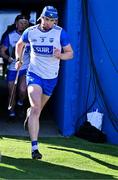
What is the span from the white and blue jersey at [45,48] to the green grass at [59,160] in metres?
1.15

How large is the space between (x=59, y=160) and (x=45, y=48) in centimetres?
151

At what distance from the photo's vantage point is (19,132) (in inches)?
407

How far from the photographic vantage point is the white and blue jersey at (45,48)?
820 centimetres

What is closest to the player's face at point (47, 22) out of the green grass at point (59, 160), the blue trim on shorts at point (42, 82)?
the blue trim on shorts at point (42, 82)

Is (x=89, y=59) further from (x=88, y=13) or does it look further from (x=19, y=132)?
(x=19, y=132)

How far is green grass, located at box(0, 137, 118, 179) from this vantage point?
24.2ft

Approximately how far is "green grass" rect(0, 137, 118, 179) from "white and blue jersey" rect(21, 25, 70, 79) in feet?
3.77

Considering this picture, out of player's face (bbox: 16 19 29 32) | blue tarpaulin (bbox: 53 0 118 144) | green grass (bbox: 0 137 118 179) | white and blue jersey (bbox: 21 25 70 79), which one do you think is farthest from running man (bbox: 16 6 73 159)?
player's face (bbox: 16 19 29 32)

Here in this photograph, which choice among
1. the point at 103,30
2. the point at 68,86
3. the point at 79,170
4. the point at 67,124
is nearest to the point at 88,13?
the point at 103,30

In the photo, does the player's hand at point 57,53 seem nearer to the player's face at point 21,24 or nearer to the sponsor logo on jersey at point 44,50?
the sponsor logo on jersey at point 44,50

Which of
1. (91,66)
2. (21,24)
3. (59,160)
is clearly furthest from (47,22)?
(21,24)

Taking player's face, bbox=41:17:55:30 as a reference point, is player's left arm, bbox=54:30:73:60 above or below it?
below

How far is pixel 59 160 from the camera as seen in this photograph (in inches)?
324

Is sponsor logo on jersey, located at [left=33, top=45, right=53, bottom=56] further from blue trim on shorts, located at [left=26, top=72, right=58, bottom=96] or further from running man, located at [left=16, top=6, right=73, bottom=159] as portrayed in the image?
blue trim on shorts, located at [left=26, top=72, right=58, bottom=96]
